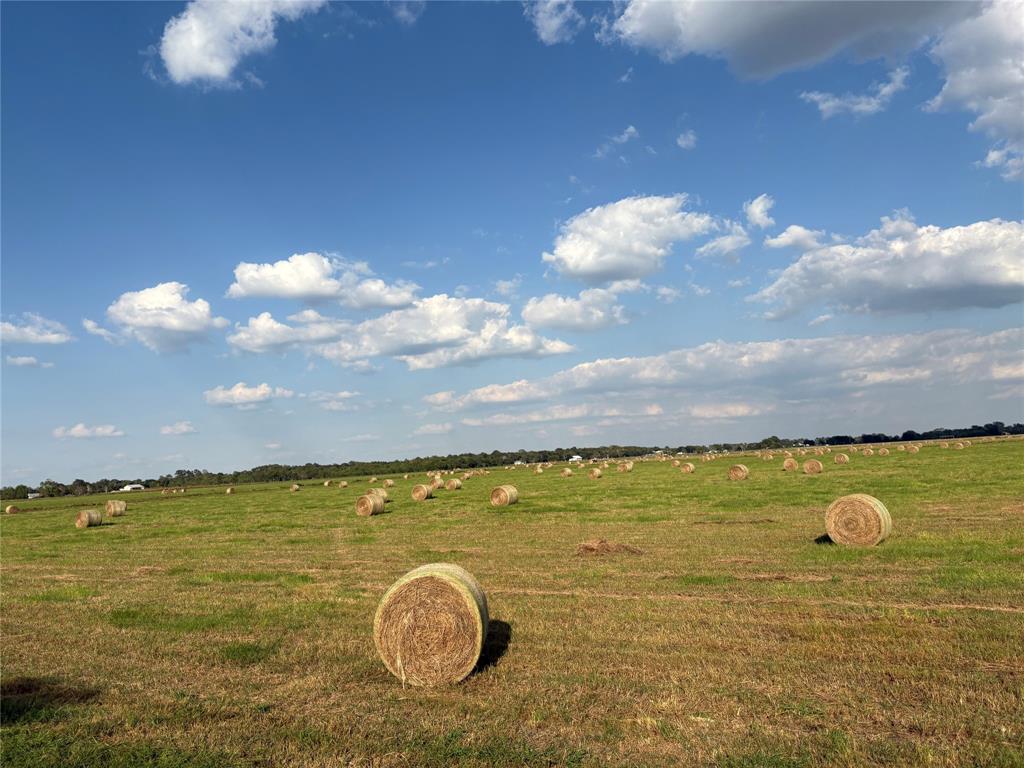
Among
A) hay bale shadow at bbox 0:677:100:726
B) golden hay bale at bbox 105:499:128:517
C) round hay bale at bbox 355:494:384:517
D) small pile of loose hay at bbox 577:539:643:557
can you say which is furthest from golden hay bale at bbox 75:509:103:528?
hay bale shadow at bbox 0:677:100:726

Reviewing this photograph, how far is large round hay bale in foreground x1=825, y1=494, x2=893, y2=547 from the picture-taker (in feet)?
68.7

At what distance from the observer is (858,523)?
21078mm

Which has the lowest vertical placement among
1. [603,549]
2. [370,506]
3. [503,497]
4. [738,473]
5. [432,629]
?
[603,549]

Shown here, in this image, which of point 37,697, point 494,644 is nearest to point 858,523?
point 494,644

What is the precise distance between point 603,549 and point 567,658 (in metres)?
10.6

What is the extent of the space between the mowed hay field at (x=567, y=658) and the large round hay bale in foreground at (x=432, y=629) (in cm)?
33

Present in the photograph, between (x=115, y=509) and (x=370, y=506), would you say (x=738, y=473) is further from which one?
(x=115, y=509)

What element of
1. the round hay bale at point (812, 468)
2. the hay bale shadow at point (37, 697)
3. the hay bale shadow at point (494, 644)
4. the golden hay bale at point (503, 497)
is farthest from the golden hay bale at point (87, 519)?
the round hay bale at point (812, 468)

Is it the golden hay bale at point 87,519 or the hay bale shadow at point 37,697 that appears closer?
the hay bale shadow at point 37,697

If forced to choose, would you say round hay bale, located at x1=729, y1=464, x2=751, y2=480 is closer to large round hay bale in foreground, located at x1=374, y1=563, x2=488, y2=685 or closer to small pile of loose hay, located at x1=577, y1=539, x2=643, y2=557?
small pile of loose hay, located at x1=577, y1=539, x2=643, y2=557

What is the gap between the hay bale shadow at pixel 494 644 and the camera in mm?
11397

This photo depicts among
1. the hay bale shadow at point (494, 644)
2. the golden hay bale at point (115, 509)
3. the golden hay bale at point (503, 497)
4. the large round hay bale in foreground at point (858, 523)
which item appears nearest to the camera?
the hay bale shadow at point (494, 644)

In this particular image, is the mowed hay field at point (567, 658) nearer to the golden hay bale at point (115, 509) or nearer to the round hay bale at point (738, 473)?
the round hay bale at point (738, 473)

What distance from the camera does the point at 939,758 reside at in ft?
23.2
